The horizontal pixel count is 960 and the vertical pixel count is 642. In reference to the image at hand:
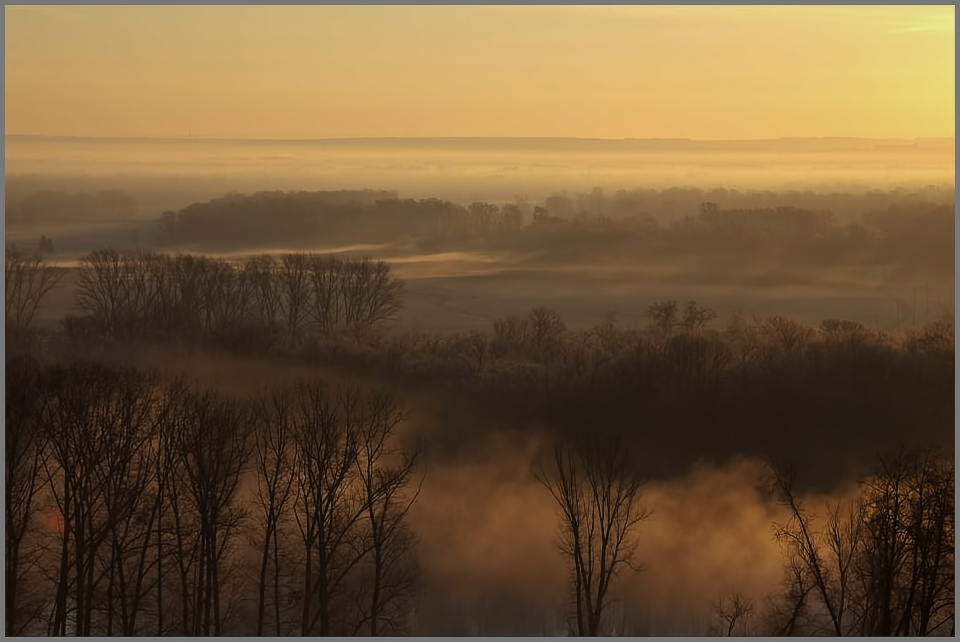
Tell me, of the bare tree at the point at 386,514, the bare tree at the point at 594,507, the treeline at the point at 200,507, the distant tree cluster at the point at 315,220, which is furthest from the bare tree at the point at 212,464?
the bare tree at the point at 594,507

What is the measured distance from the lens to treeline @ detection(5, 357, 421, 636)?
35.8 feet

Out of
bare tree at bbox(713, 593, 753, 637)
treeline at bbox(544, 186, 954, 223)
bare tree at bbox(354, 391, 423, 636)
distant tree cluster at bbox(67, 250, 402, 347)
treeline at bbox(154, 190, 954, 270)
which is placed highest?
treeline at bbox(544, 186, 954, 223)

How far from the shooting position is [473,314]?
1147cm

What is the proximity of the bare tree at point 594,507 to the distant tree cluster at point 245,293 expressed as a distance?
92.9 inches

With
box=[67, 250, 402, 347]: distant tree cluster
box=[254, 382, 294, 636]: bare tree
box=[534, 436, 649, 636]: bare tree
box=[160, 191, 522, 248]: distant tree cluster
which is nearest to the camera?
box=[534, 436, 649, 636]: bare tree

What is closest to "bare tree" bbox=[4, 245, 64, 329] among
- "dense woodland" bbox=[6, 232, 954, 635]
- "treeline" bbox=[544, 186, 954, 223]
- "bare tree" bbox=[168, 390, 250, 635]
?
"dense woodland" bbox=[6, 232, 954, 635]

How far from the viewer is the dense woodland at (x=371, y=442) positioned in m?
11.0

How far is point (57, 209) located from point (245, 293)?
2023 mm

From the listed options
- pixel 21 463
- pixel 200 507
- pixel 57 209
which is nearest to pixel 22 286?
pixel 57 209

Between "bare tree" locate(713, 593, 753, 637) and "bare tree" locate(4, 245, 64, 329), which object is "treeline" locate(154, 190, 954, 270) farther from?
"bare tree" locate(713, 593, 753, 637)

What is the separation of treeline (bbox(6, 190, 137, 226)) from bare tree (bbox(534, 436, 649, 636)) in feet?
16.8

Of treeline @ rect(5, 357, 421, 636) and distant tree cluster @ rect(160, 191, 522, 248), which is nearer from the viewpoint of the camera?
treeline @ rect(5, 357, 421, 636)

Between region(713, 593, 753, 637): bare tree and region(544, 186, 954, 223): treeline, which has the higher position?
region(544, 186, 954, 223): treeline

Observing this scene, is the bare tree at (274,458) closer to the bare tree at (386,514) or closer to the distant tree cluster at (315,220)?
the bare tree at (386,514)
